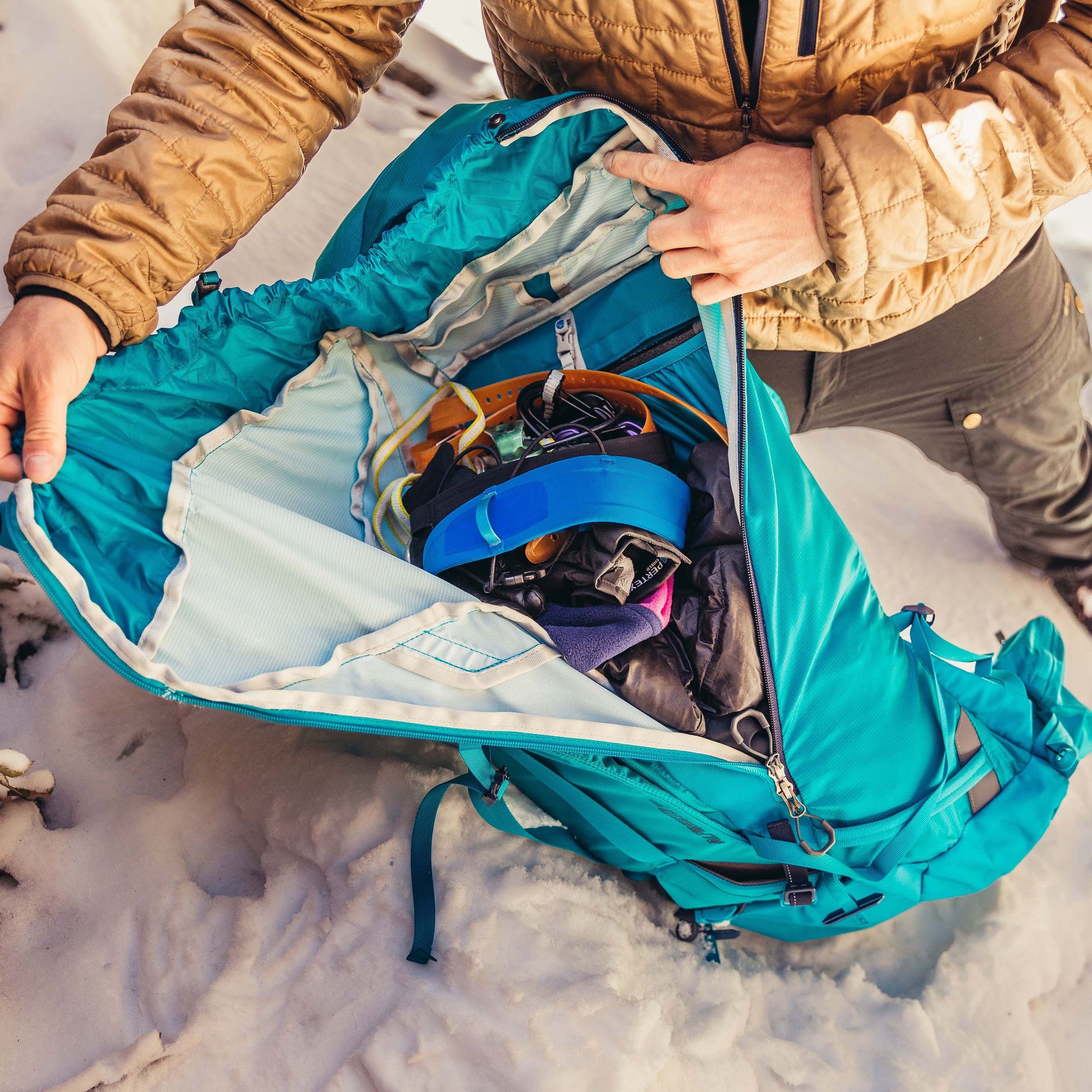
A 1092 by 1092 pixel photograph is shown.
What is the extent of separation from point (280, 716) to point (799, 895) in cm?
61

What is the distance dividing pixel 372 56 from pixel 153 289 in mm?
381

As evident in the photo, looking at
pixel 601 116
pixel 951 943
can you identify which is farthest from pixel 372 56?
pixel 951 943

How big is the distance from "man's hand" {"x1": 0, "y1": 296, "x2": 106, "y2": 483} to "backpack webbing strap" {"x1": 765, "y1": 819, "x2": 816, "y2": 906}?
83 cm

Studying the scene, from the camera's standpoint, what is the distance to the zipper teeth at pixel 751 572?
32.6 inches

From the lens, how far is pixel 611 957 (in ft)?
3.12

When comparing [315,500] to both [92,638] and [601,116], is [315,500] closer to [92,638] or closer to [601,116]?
[92,638]

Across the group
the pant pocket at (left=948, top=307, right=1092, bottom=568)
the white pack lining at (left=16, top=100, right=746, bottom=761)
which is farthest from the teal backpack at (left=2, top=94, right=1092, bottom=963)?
the pant pocket at (left=948, top=307, right=1092, bottom=568)

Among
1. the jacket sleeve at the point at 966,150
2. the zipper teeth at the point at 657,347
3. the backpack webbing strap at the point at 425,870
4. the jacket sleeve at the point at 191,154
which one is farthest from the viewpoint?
the zipper teeth at the point at 657,347

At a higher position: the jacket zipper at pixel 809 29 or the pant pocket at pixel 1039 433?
the jacket zipper at pixel 809 29

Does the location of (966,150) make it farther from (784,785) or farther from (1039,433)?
(784,785)

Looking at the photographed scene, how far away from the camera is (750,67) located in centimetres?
78

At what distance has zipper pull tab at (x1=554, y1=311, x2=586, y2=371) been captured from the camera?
1108 mm

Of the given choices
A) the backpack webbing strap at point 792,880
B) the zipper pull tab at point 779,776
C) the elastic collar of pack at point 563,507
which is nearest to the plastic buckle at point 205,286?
the elastic collar of pack at point 563,507

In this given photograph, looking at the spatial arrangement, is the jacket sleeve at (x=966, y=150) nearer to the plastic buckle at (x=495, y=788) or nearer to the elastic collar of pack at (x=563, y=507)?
the elastic collar of pack at (x=563, y=507)
